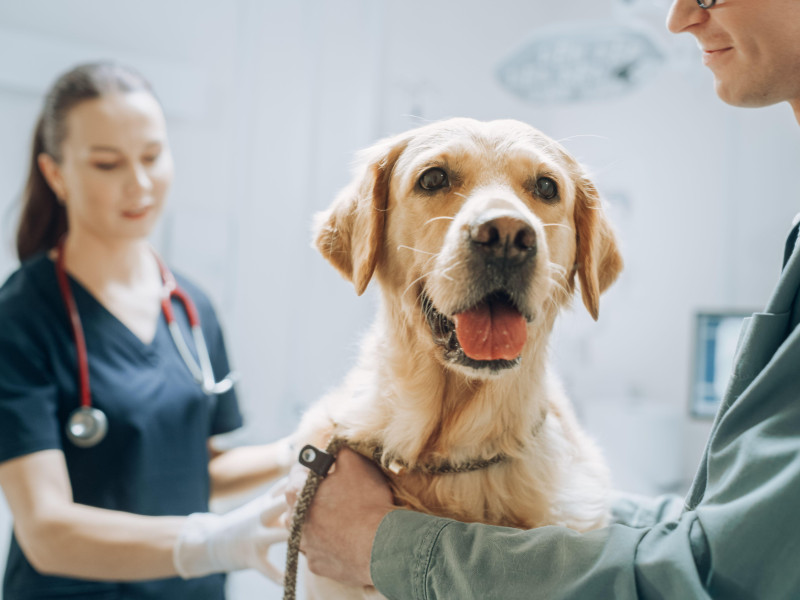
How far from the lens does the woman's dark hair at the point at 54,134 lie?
137 cm

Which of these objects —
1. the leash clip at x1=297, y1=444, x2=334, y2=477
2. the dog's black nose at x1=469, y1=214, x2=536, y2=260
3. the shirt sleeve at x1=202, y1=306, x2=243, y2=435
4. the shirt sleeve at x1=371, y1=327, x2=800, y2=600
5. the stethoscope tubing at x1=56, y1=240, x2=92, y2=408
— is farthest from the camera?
the shirt sleeve at x1=202, y1=306, x2=243, y2=435

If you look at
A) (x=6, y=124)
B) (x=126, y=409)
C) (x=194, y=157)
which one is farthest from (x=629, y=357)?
(x=6, y=124)

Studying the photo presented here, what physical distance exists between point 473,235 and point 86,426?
3.13 ft

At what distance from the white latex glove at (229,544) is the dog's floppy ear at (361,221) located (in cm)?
49

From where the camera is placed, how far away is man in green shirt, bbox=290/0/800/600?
60cm

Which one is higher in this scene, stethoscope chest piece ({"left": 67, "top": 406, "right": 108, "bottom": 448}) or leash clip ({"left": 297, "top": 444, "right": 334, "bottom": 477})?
leash clip ({"left": 297, "top": 444, "right": 334, "bottom": 477})

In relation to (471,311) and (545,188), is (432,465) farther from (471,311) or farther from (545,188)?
(545,188)

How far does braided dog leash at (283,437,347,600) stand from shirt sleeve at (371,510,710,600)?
0.53ft

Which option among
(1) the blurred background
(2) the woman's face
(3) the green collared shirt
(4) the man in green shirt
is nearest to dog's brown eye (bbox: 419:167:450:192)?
(4) the man in green shirt

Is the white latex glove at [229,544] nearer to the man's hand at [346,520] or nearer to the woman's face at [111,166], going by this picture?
the man's hand at [346,520]

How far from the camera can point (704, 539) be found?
0.65m

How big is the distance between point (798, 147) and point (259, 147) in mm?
2593

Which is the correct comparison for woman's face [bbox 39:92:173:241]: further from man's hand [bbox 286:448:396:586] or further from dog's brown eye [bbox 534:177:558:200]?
dog's brown eye [bbox 534:177:558:200]

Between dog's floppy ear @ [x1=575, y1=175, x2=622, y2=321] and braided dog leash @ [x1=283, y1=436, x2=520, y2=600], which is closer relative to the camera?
braided dog leash @ [x1=283, y1=436, x2=520, y2=600]
